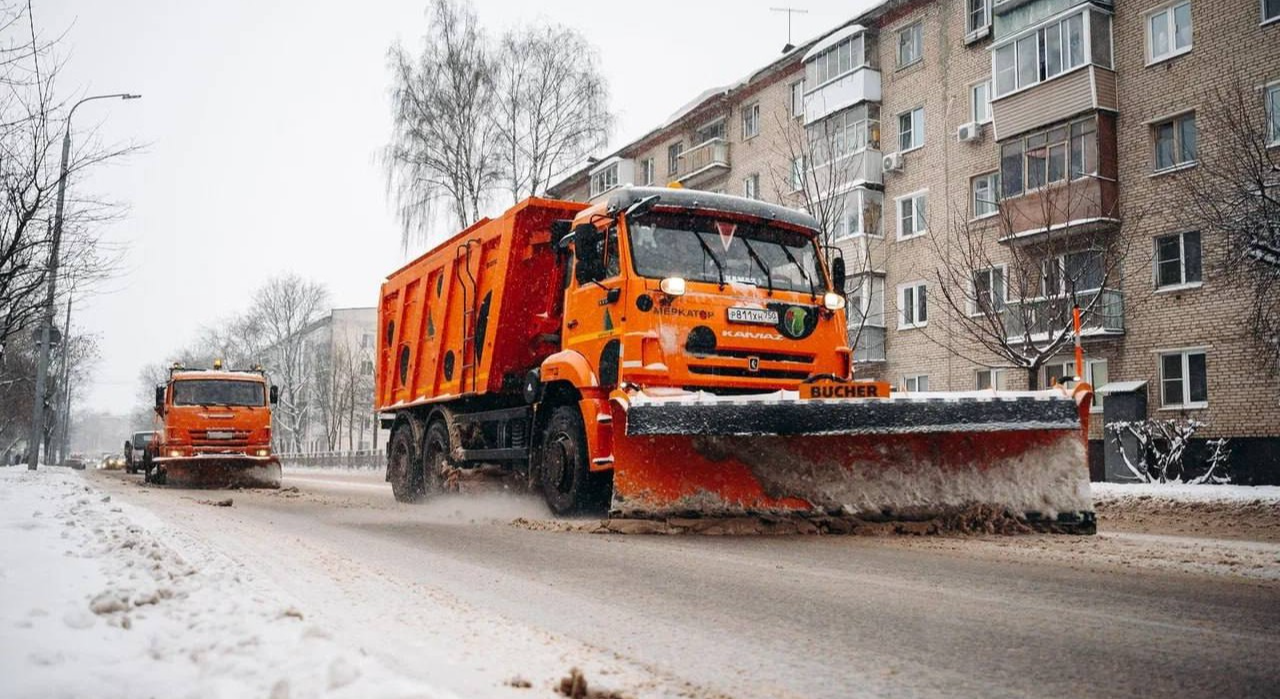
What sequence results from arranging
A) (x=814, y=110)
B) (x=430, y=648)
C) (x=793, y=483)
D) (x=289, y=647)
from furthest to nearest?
(x=814, y=110) < (x=793, y=483) < (x=430, y=648) < (x=289, y=647)

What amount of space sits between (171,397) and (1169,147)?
21951 millimetres

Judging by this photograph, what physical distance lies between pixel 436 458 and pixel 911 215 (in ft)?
63.3

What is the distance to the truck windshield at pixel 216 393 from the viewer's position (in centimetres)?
1989

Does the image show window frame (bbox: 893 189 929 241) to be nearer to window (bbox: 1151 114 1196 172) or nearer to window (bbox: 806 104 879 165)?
window (bbox: 806 104 879 165)

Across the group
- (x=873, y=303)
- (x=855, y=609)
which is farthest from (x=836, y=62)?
(x=855, y=609)

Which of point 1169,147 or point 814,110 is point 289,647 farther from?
point 814,110

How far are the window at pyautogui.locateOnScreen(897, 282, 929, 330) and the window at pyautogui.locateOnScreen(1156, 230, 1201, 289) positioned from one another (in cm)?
622

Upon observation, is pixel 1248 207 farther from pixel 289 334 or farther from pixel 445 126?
pixel 289 334

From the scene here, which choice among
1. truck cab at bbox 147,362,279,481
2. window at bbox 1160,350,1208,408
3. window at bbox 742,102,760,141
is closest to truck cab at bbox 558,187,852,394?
truck cab at bbox 147,362,279,481

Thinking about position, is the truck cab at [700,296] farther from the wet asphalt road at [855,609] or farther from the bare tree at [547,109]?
the bare tree at [547,109]

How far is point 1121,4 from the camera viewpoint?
2277 centimetres

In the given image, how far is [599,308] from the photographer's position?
29.2 feet

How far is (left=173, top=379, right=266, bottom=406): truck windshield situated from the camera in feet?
65.3

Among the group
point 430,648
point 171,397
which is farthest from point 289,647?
point 171,397
